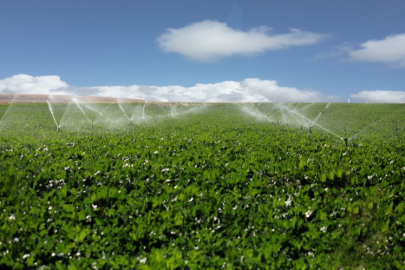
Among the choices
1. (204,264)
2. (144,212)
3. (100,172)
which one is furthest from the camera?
(100,172)

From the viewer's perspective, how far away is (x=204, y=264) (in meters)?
4.08

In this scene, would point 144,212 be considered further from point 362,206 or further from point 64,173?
point 362,206

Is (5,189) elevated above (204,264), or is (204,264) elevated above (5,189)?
(5,189)

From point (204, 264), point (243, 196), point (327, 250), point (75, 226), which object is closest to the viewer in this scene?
point (204, 264)

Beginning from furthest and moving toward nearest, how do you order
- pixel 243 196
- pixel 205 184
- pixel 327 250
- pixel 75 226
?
pixel 205 184, pixel 243 196, pixel 75 226, pixel 327 250

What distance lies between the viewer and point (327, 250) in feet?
14.8

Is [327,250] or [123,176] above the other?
[123,176]

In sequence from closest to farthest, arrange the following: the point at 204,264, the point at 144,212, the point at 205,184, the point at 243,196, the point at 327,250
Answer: the point at 204,264, the point at 327,250, the point at 144,212, the point at 243,196, the point at 205,184

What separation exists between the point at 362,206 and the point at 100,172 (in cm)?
603

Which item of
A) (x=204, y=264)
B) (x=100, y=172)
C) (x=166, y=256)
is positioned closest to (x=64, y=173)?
(x=100, y=172)

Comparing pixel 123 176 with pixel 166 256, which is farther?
pixel 123 176

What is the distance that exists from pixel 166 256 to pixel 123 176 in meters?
3.41

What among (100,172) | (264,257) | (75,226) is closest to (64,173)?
(100,172)

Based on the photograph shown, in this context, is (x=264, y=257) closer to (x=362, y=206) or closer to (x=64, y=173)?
(x=362, y=206)
